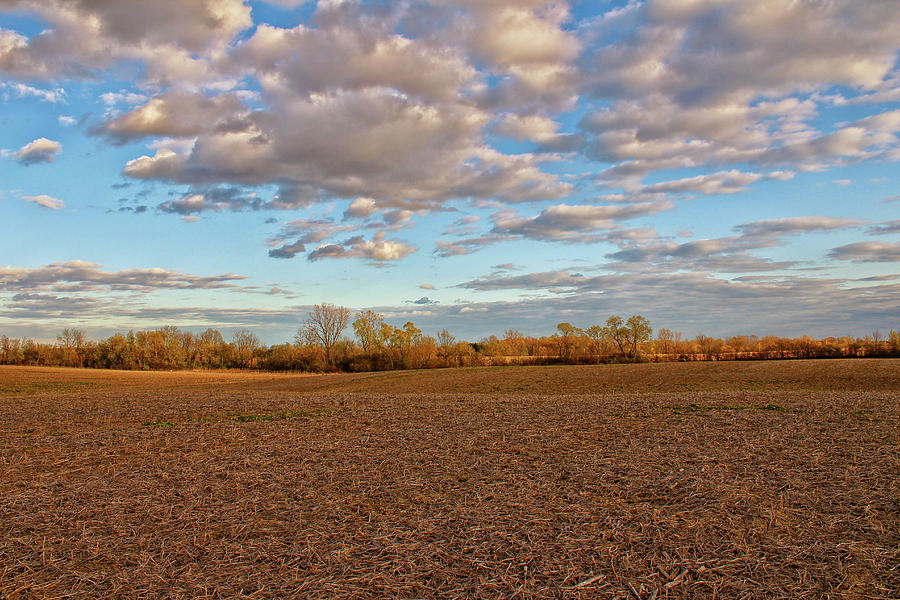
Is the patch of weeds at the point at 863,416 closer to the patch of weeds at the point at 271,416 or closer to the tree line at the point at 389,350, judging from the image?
the patch of weeds at the point at 271,416

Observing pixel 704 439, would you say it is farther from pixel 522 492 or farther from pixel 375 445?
pixel 375 445

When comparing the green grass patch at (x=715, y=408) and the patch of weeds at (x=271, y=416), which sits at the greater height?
the green grass patch at (x=715, y=408)

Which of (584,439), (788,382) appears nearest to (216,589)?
(584,439)

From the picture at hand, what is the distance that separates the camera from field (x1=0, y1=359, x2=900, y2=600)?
5.39 meters

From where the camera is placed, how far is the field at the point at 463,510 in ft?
17.7

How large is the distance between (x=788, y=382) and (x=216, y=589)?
130 ft

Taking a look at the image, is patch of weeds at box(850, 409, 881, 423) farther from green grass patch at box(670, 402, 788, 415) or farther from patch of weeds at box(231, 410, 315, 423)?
patch of weeds at box(231, 410, 315, 423)

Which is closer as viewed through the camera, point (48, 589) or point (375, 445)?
point (48, 589)

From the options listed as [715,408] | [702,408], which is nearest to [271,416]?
[702,408]

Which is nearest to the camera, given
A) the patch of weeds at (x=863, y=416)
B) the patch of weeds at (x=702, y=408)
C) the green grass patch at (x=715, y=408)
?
the patch of weeds at (x=863, y=416)

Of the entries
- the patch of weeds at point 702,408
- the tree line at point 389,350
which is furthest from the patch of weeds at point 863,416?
the tree line at point 389,350

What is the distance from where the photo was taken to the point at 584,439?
1267 centimetres

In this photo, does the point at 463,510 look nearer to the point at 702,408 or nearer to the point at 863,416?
the point at 702,408

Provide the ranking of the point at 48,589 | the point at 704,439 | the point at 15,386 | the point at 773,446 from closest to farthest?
the point at 48,589 < the point at 773,446 < the point at 704,439 < the point at 15,386
